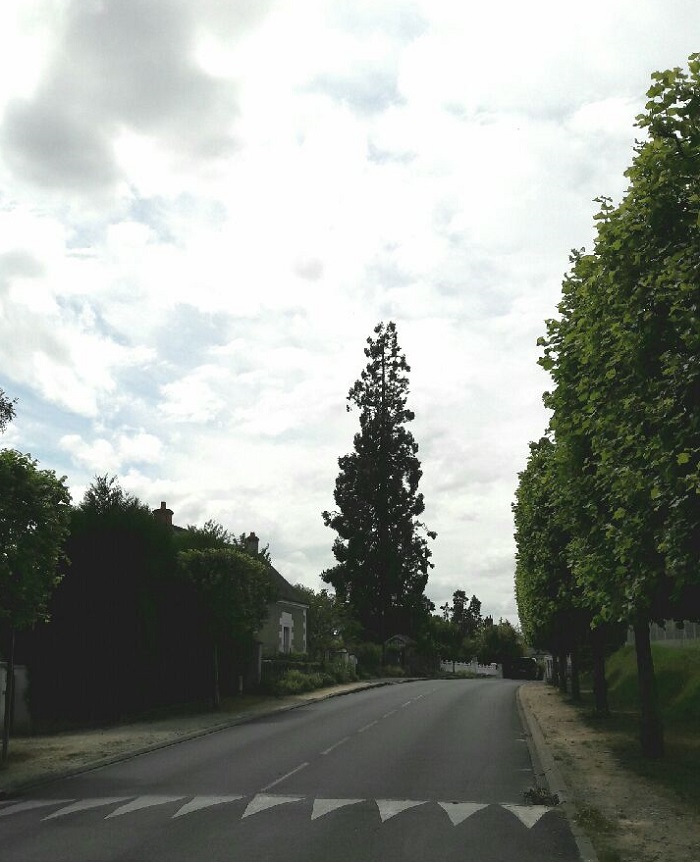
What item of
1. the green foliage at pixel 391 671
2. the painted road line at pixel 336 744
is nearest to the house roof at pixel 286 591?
the green foliage at pixel 391 671

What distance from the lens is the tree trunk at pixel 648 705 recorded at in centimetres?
1591

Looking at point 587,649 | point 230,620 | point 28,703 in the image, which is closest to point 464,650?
point 587,649

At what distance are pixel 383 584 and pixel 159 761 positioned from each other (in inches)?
1892

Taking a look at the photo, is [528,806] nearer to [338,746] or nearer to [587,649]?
[338,746]

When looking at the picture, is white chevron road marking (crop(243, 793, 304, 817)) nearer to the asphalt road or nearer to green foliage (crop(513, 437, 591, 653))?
the asphalt road

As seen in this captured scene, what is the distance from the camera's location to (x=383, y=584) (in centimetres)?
6431

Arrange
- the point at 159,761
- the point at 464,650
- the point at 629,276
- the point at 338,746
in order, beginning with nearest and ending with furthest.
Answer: the point at 629,276 → the point at 159,761 → the point at 338,746 → the point at 464,650

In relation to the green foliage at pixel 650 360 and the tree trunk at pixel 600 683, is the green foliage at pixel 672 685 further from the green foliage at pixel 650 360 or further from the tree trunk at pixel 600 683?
the green foliage at pixel 650 360

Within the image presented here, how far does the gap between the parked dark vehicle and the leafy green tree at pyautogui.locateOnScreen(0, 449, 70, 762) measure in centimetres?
5835

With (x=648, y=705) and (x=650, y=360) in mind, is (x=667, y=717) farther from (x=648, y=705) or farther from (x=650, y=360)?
(x=650, y=360)

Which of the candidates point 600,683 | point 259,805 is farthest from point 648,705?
point 600,683

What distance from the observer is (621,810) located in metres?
11.2

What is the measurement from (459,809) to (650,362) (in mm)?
6405

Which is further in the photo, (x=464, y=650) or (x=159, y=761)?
(x=464, y=650)
